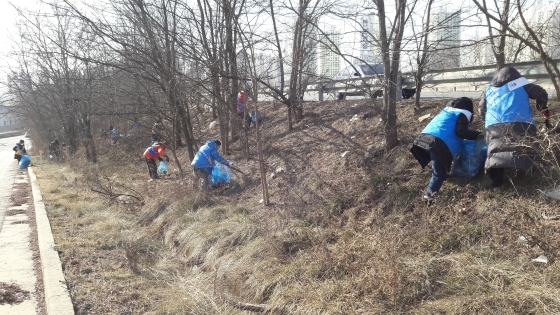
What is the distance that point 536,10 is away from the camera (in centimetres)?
616

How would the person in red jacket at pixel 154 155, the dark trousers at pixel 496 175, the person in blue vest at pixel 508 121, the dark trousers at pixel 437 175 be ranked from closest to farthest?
the person in blue vest at pixel 508 121
the dark trousers at pixel 496 175
the dark trousers at pixel 437 175
the person in red jacket at pixel 154 155

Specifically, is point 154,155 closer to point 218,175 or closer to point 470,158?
point 218,175

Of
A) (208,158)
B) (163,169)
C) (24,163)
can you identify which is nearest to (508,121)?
(208,158)

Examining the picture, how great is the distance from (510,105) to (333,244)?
239cm

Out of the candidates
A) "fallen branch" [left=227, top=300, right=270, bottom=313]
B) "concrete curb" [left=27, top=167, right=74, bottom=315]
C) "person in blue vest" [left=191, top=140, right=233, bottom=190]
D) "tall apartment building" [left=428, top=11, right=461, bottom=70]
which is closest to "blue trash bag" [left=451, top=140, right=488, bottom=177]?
"tall apartment building" [left=428, top=11, right=461, bottom=70]

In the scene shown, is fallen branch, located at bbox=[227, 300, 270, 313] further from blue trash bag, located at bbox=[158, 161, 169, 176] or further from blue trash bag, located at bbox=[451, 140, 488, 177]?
blue trash bag, located at bbox=[158, 161, 169, 176]

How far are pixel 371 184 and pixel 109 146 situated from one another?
17363 mm

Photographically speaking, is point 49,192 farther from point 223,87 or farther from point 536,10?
point 536,10

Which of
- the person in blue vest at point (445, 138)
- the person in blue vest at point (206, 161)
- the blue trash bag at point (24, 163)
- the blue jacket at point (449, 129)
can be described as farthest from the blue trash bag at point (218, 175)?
the blue trash bag at point (24, 163)

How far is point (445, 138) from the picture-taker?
5293mm

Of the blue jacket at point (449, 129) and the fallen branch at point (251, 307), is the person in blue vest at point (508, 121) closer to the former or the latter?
the blue jacket at point (449, 129)

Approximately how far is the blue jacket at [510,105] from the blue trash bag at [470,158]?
470mm

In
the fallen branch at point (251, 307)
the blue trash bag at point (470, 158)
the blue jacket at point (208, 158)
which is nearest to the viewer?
the fallen branch at point (251, 307)

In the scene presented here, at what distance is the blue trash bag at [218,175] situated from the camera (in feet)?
30.5
